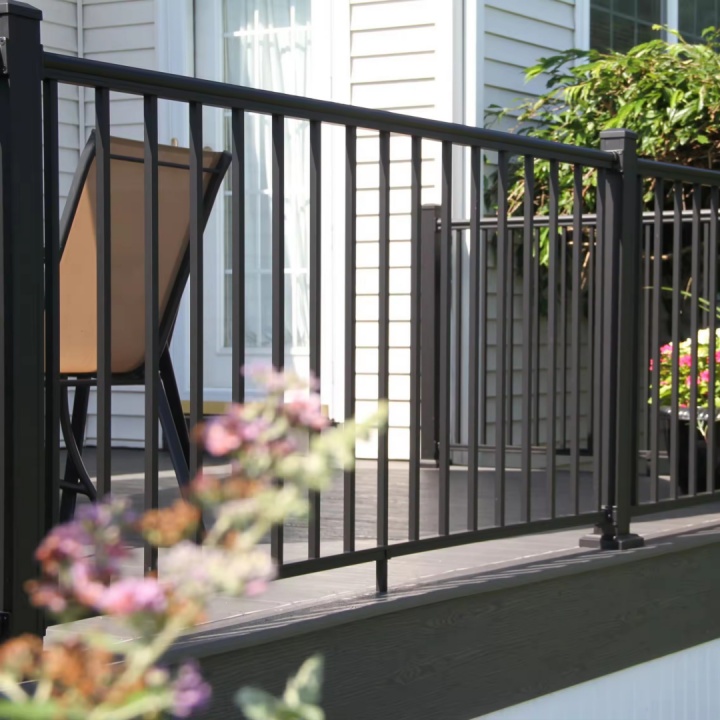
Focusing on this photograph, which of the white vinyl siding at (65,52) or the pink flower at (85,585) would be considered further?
the white vinyl siding at (65,52)

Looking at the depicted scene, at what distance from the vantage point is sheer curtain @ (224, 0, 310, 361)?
5.39 m

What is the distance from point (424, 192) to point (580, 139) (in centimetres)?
67

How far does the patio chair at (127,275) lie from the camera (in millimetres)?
2627

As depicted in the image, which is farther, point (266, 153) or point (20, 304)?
point (266, 153)

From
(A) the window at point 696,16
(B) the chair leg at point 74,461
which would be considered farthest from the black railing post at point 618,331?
(A) the window at point 696,16

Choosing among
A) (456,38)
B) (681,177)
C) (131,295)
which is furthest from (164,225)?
(456,38)

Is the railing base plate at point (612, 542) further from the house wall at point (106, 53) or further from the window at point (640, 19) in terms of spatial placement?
the window at point (640, 19)

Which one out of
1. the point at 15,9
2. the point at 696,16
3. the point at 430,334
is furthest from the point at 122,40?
the point at 15,9

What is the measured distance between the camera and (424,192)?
16.5 feet

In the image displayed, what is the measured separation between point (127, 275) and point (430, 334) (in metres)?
2.10

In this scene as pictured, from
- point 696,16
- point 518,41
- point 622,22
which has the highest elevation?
point 696,16

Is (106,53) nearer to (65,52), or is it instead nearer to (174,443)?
(65,52)

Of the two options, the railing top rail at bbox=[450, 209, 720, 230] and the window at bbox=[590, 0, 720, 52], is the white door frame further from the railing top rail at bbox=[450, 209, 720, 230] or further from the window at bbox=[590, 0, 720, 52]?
the window at bbox=[590, 0, 720, 52]

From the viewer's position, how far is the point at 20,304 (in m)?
1.71
